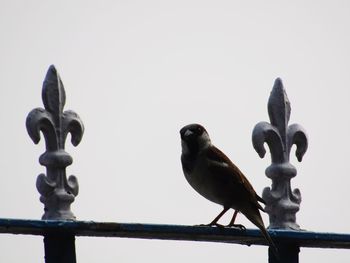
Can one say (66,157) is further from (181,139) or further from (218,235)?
(181,139)

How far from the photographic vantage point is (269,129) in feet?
16.9

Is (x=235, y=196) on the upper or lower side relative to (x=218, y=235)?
upper

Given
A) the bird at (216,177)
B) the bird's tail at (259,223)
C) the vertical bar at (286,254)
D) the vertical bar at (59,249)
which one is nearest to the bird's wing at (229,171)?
the bird at (216,177)

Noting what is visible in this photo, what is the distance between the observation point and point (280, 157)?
5125mm

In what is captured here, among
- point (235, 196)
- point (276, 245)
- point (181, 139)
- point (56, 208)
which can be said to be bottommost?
point (276, 245)

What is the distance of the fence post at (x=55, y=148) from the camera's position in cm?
454

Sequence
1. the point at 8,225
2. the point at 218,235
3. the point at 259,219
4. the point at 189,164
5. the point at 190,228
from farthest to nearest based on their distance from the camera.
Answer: the point at 189,164 < the point at 259,219 < the point at 218,235 < the point at 190,228 < the point at 8,225

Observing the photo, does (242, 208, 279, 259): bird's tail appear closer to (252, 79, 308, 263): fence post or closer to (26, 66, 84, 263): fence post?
(252, 79, 308, 263): fence post

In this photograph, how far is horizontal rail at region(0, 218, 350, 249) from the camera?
4.01 meters

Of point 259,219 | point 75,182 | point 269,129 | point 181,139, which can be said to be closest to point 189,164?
point 181,139

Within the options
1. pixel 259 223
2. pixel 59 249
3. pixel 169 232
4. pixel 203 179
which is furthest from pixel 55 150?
pixel 203 179

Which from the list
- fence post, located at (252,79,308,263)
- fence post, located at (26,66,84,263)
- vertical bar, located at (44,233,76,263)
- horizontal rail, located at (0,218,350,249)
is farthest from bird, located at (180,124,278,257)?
vertical bar, located at (44,233,76,263)

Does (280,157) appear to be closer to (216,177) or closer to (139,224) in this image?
(216,177)

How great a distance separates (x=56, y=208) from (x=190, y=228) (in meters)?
0.75
